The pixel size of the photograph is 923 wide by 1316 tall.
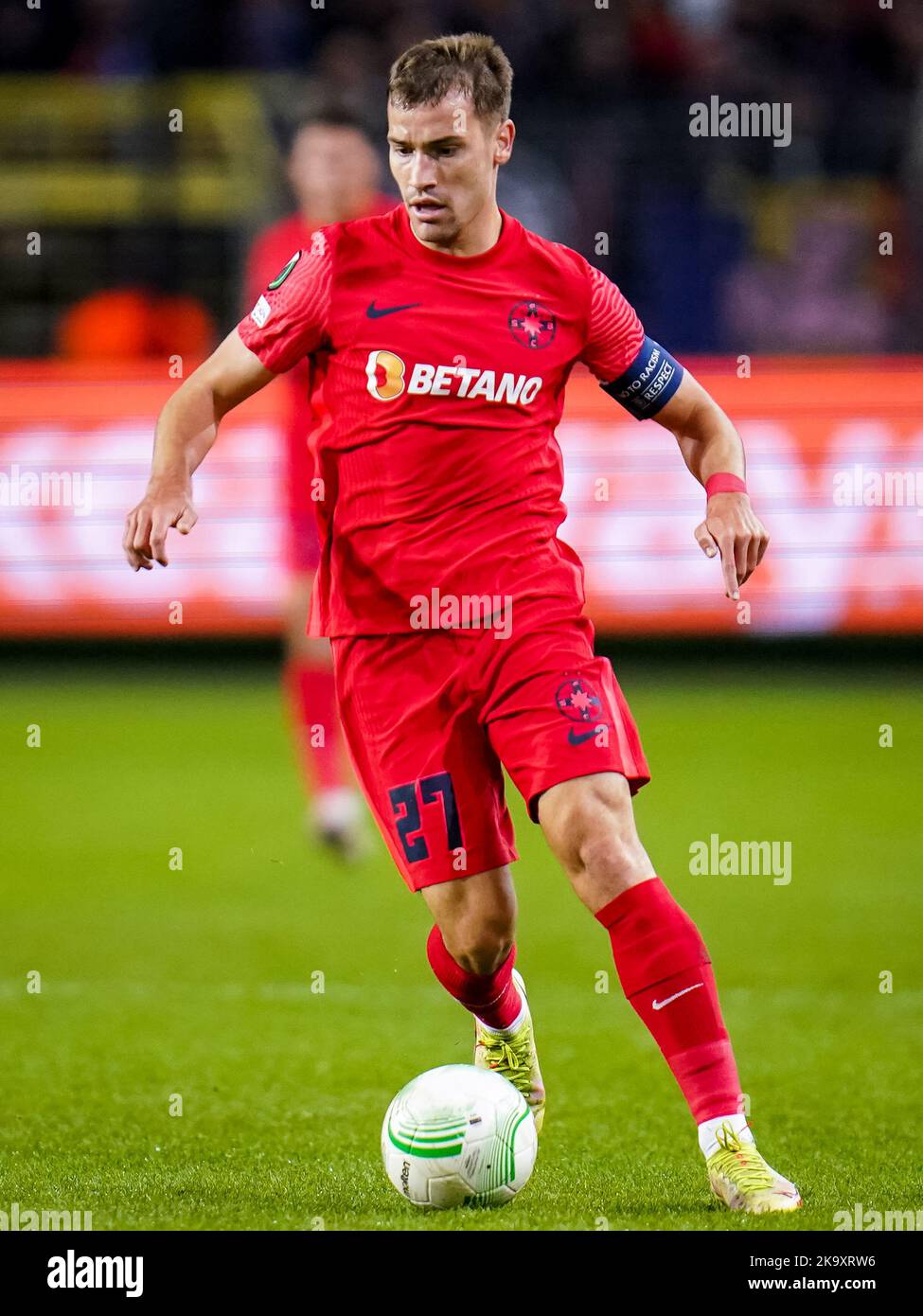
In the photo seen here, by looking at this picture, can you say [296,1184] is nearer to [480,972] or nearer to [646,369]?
[480,972]

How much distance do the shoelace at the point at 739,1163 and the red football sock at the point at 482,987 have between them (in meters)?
0.69

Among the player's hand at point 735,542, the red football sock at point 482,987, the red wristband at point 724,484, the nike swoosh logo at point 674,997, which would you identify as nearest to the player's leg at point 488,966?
the red football sock at point 482,987

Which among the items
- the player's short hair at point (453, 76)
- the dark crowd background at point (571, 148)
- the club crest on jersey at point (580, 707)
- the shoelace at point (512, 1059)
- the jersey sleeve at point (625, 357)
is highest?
the dark crowd background at point (571, 148)

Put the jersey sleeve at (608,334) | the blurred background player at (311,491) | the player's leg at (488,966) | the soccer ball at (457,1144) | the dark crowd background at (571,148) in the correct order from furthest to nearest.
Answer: the dark crowd background at (571,148), the blurred background player at (311,491), the jersey sleeve at (608,334), the player's leg at (488,966), the soccer ball at (457,1144)

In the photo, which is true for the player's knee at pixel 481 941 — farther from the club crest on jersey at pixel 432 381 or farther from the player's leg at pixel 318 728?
the player's leg at pixel 318 728

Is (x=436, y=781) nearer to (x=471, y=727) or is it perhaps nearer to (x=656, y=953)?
(x=471, y=727)

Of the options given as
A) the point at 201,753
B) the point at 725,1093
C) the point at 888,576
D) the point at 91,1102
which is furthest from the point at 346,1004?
the point at 888,576

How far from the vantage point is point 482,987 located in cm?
446

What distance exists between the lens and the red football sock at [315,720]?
821cm

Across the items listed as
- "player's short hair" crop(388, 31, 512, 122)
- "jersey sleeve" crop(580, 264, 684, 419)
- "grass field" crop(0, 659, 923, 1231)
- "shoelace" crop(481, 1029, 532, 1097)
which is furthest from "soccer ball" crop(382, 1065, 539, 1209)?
"player's short hair" crop(388, 31, 512, 122)

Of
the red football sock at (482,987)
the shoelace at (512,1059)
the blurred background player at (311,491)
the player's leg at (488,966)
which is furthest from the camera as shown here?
the blurred background player at (311,491)

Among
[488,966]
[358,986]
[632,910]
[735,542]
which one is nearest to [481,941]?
[488,966]

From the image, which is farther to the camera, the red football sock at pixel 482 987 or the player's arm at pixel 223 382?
the red football sock at pixel 482 987

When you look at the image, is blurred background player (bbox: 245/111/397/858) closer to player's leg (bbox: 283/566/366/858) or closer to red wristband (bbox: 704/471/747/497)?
player's leg (bbox: 283/566/366/858)
